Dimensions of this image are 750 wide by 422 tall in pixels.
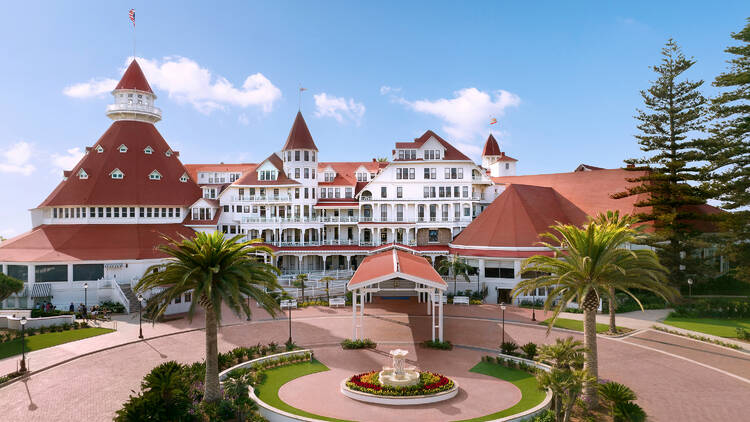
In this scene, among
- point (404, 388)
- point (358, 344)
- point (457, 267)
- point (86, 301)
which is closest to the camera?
point (404, 388)

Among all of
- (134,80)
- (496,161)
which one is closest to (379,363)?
(134,80)

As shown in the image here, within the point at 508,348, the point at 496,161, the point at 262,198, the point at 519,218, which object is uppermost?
the point at 496,161

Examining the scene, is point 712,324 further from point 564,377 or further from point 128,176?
point 128,176

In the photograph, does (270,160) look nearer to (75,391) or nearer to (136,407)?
(75,391)

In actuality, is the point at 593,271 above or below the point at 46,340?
above

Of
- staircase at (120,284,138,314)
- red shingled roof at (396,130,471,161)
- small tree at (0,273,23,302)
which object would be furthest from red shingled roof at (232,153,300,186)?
small tree at (0,273,23,302)

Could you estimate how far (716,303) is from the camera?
116 feet

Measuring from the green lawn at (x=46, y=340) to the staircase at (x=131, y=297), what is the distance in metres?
5.47

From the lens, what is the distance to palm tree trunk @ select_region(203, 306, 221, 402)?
17.5 metres

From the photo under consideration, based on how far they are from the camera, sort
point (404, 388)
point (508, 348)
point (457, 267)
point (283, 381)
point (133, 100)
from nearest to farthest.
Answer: point (404, 388) → point (283, 381) → point (508, 348) → point (457, 267) → point (133, 100)

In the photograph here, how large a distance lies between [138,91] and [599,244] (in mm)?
53528

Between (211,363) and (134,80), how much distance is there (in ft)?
155

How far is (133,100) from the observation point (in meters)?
52.4

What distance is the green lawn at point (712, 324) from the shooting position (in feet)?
96.3
